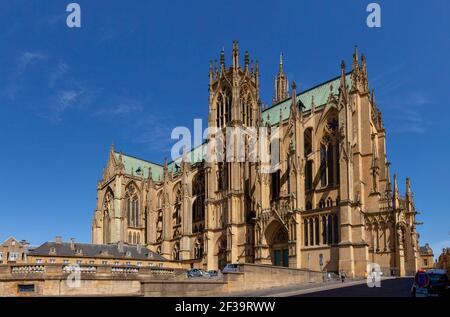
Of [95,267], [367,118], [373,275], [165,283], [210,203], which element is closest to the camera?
[165,283]

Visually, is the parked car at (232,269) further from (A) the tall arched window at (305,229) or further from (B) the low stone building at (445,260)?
(B) the low stone building at (445,260)

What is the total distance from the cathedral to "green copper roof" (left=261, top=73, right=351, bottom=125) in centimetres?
17

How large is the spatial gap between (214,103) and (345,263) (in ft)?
108

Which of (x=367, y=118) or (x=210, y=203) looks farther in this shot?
(x=210, y=203)

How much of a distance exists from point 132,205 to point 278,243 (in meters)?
38.2

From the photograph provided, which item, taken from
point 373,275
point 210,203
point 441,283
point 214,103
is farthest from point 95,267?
point 214,103

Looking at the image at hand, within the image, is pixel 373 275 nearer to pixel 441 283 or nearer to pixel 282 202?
pixel 282 202

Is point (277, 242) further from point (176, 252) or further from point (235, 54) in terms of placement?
point (235, 54)

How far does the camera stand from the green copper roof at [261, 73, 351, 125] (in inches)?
2404

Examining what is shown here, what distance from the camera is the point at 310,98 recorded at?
65.1m

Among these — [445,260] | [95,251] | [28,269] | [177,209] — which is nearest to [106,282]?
[28,269]

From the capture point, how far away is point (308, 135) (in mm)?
59688

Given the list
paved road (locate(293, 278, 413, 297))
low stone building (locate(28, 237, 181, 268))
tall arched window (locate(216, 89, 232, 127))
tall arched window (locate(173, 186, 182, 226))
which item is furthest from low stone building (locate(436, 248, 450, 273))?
paved road (locate(293, 278, 413, 297))

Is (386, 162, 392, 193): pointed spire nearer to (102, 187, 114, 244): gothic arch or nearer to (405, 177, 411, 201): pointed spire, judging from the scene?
(405, 177, 411, 201): pointed spire
